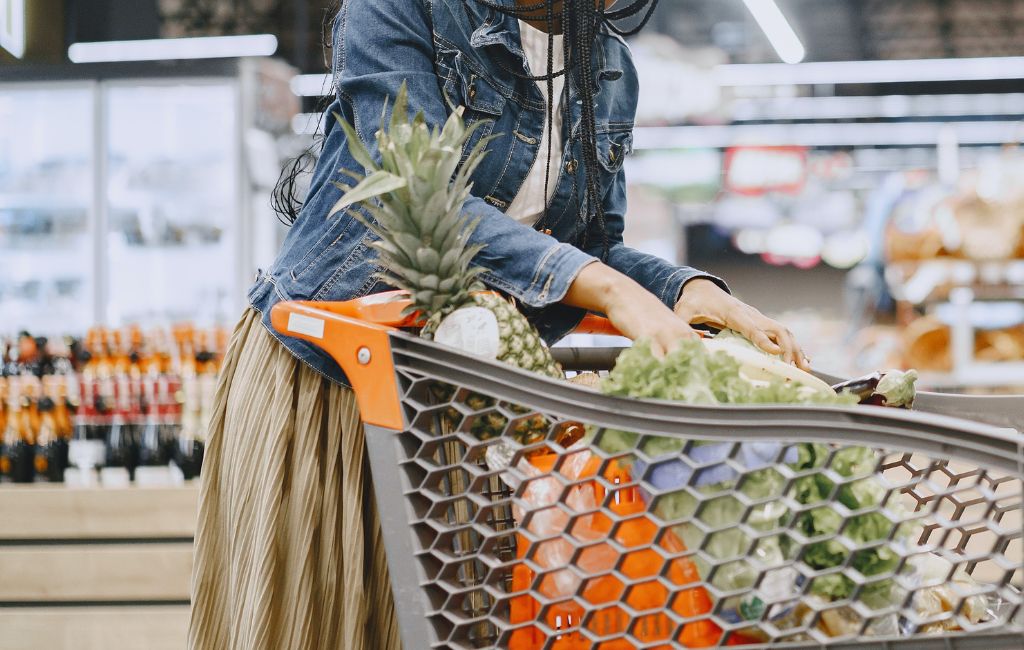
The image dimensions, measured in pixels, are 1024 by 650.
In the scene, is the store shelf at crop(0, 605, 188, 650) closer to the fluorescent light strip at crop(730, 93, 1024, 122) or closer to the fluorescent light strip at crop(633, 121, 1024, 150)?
the fluorescent light strip at crop(633, 121, 1024, 150)

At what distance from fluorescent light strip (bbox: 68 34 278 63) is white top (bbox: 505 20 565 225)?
5.20 m

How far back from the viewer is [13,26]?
5.35 meters

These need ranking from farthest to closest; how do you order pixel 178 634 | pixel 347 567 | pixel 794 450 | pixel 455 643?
pixel 178 634 < pixel 347 567 < pixel 455 643 < pixel 794 450

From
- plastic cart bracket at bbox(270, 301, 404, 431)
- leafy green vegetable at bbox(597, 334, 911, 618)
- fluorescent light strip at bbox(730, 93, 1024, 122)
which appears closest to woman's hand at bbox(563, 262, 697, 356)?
leafy green vegetable at bbox(597, 334, 911, 618)

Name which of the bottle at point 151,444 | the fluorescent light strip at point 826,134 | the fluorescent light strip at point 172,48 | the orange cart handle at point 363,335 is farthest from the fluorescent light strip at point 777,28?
the orange cart handle at point 363,335

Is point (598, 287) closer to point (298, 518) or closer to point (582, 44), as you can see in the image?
point (582, 44)

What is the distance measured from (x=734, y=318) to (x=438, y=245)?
502 mm

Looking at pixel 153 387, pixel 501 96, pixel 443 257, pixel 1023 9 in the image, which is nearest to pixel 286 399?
pixel 443 257

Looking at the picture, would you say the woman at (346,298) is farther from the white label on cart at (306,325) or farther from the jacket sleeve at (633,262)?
the white label on cart at (306,325)

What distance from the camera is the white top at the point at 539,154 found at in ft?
4.33

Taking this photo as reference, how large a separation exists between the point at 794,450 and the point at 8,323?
5.45 metres

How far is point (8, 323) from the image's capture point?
17.3 ft

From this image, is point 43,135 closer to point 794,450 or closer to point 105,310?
point 105,310

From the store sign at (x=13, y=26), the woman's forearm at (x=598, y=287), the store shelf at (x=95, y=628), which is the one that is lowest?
the store shelf at (x=95, y=628)
